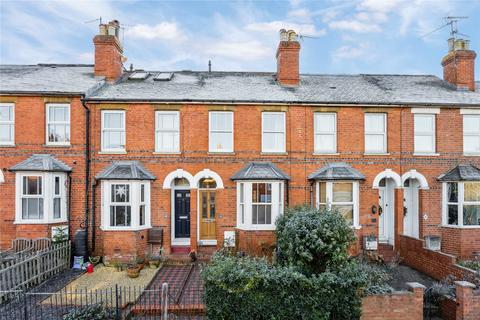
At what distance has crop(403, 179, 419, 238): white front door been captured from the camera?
13402mm

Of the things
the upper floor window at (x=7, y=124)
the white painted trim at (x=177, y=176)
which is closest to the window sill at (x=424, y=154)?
the white painted trim at (x=177, y=176)

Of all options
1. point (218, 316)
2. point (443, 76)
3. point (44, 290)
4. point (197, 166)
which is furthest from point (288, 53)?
point (44, 290)

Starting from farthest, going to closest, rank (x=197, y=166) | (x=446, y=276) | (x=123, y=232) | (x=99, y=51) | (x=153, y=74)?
(x=153, y=74) → (x=99, y=51) → (x=197, y=166) → (x=123, y=232) → (x=446, y=276)

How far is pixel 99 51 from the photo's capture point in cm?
1418

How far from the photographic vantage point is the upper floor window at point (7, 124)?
12195 mm

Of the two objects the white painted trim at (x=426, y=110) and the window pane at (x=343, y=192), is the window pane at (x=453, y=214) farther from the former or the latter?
the window pane at (x=343, y=192)

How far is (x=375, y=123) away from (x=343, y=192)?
3.56m

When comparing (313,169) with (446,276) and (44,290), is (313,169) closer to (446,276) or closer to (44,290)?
(446,276)

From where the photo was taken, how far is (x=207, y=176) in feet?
41.5

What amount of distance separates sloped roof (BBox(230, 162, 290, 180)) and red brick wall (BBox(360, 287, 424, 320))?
567 centimetres

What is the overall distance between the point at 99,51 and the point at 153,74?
2.78m

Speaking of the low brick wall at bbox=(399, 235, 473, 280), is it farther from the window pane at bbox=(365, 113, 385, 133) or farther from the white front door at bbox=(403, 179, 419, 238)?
the window pane at bbox=(365, 113, 385, 133)

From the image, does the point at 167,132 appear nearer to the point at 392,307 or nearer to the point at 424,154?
the point at 392,307

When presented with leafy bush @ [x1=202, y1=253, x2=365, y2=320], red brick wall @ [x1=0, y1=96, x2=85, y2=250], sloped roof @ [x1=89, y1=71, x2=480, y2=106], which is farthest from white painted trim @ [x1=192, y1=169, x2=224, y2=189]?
leafy bush @ [x1=202, y1=253, x2=365, y2=320]
